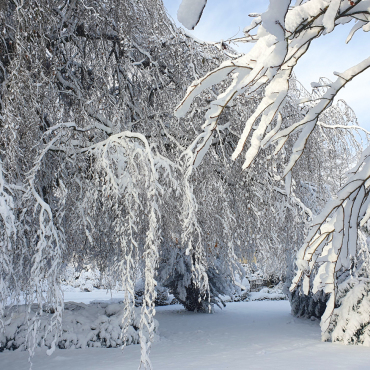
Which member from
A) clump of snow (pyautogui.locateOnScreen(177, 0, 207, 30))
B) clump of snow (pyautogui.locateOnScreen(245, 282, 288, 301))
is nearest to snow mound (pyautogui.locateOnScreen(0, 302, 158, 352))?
clump of snow (pyautogui.locateOnScreen(177, 0, 207, 30))

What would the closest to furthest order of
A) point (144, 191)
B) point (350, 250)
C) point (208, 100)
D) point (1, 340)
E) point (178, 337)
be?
point (350, 250)
point (144, 191)
point (208, 100)
point (1, 340)
point (178, 337)

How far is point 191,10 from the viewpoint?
2.68 ft

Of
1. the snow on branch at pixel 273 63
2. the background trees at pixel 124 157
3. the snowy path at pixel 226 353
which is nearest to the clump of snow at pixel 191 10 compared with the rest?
the snow on branch at pixel 273 63

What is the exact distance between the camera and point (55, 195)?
4.66 meters

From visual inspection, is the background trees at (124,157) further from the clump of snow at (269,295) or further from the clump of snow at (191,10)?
the clump of snow at (269,295)

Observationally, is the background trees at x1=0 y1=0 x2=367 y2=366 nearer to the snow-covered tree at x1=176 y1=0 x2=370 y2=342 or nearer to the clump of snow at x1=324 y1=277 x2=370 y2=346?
the snow-covered tree at x1=176 y1=0 x2=370 y2=342

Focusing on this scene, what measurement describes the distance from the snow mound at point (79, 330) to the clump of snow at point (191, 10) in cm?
669

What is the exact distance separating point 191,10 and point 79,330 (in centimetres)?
755

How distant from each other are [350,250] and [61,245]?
2.92 meters

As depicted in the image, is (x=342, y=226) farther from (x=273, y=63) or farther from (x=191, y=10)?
(x=191, y=10)

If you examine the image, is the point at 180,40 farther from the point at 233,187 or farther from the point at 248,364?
the point at 248,364

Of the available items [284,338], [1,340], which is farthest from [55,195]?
[284,338]

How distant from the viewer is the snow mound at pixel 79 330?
662 centimetres

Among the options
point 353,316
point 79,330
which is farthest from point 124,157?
point 353,316
